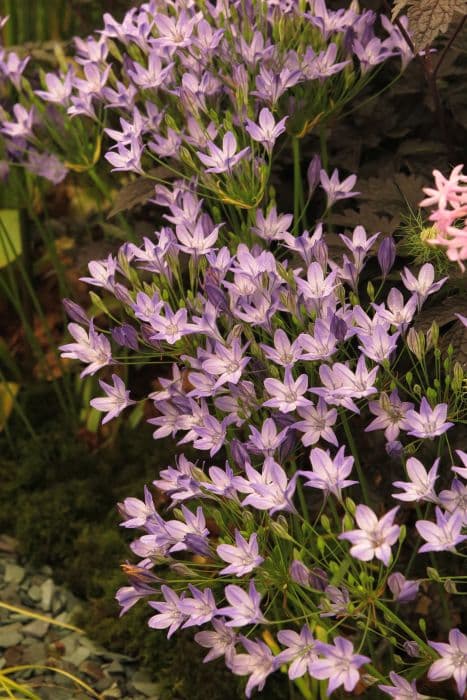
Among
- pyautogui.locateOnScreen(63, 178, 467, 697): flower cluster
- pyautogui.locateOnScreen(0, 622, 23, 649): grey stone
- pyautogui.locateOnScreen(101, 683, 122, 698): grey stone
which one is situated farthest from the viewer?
pyautogui.locateOnScreen(0, 622, 23, 649): grey stone

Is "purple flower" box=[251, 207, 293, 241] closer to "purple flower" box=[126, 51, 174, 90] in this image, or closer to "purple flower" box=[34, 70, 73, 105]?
"purple flower" box=[126, 51, 174, 90]

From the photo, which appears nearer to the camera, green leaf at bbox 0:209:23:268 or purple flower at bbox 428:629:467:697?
purple flower at bbox 428:629:467:697

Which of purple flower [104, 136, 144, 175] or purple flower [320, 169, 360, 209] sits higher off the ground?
purple flower [104, 136, 144, 175]

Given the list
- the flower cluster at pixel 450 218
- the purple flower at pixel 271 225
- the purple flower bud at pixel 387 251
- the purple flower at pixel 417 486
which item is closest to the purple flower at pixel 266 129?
the purple flower at pixel 271 225

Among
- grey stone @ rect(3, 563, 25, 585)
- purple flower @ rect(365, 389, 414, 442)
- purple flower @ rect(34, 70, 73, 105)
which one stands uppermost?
purple flower @ rect(34, 70, 73, 105)

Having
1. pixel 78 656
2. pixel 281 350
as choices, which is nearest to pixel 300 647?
pixel 281 350

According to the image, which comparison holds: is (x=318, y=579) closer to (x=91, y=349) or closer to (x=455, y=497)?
(x=455, y=497)

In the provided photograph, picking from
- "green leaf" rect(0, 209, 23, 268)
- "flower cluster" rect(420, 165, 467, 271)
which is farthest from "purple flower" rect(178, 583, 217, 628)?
"green leaf" rect(0, 209, 23, 268)
